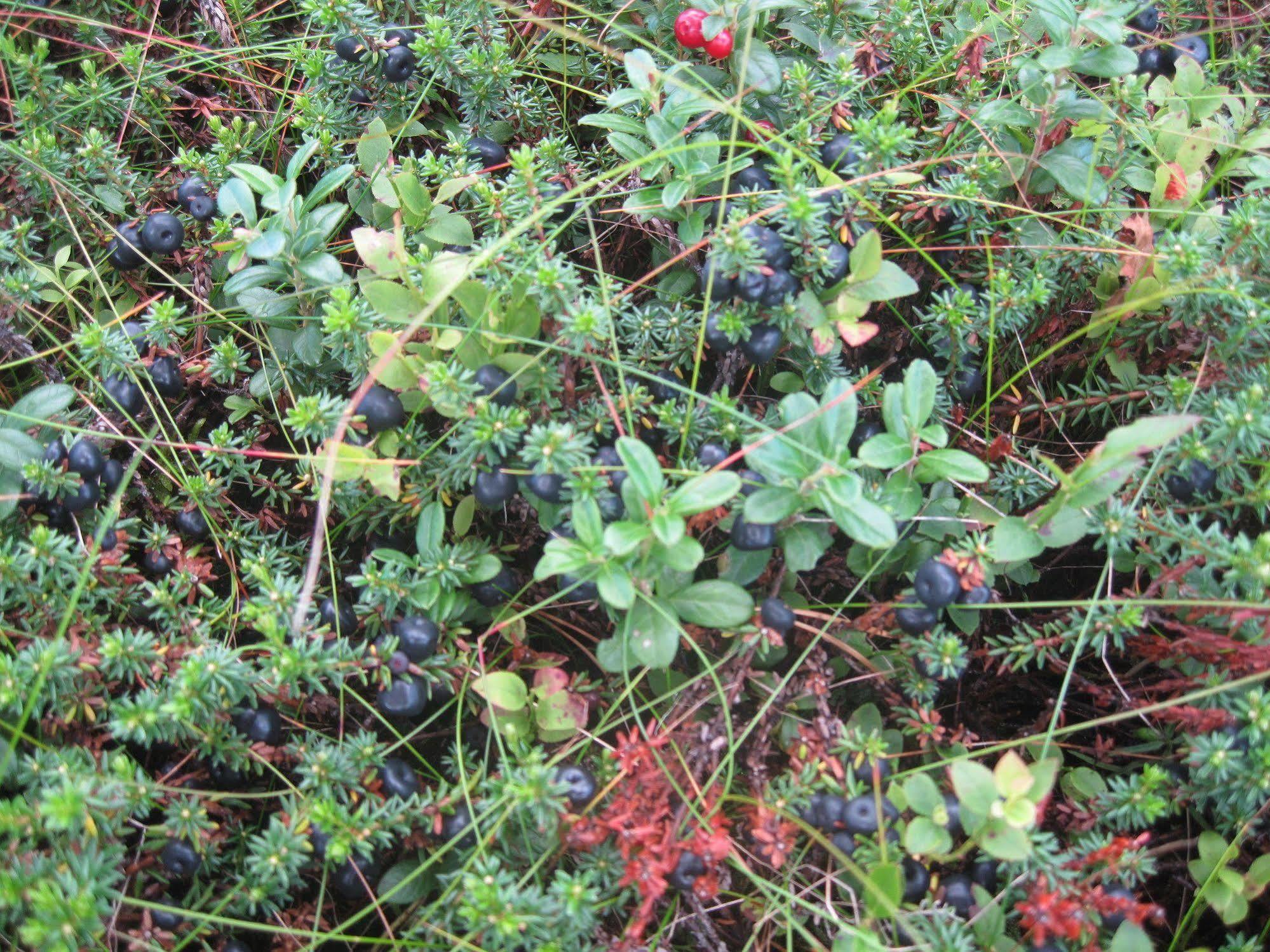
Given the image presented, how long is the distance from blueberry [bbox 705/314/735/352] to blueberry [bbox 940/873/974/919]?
5.17 ft

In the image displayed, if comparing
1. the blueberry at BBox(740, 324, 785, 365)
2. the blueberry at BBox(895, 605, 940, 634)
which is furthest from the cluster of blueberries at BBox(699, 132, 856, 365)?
the blueberry at BBox(895, 605, 940, 634)

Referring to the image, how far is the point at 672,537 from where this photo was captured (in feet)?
7.18

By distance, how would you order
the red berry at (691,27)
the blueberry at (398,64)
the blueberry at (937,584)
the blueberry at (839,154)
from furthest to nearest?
the blueberry at (398,64), the red berry at (691,27), the blueberry at (839,154), the blueberry at (937,584)

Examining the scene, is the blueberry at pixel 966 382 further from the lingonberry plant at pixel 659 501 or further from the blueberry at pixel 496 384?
the blueberry at pixel 496 384

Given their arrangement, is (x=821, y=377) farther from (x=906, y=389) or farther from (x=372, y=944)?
(x=372, y=944)

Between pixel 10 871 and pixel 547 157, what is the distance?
8.18 ft

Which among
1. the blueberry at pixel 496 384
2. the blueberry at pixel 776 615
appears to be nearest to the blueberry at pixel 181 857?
the blueberry at pixel 496 384

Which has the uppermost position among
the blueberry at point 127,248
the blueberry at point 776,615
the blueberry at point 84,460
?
the blueberry at point 127,248

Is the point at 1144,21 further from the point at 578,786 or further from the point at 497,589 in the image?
the point at 578,786

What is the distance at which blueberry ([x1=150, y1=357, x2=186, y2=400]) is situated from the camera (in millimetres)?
3004

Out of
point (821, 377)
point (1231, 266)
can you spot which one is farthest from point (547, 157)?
point (1231, 266)

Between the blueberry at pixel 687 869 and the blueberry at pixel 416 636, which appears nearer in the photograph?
the blueberry at pixel 687 869

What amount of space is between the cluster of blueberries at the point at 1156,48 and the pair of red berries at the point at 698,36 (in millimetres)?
1548

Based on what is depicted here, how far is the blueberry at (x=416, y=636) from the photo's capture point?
2.48 m
